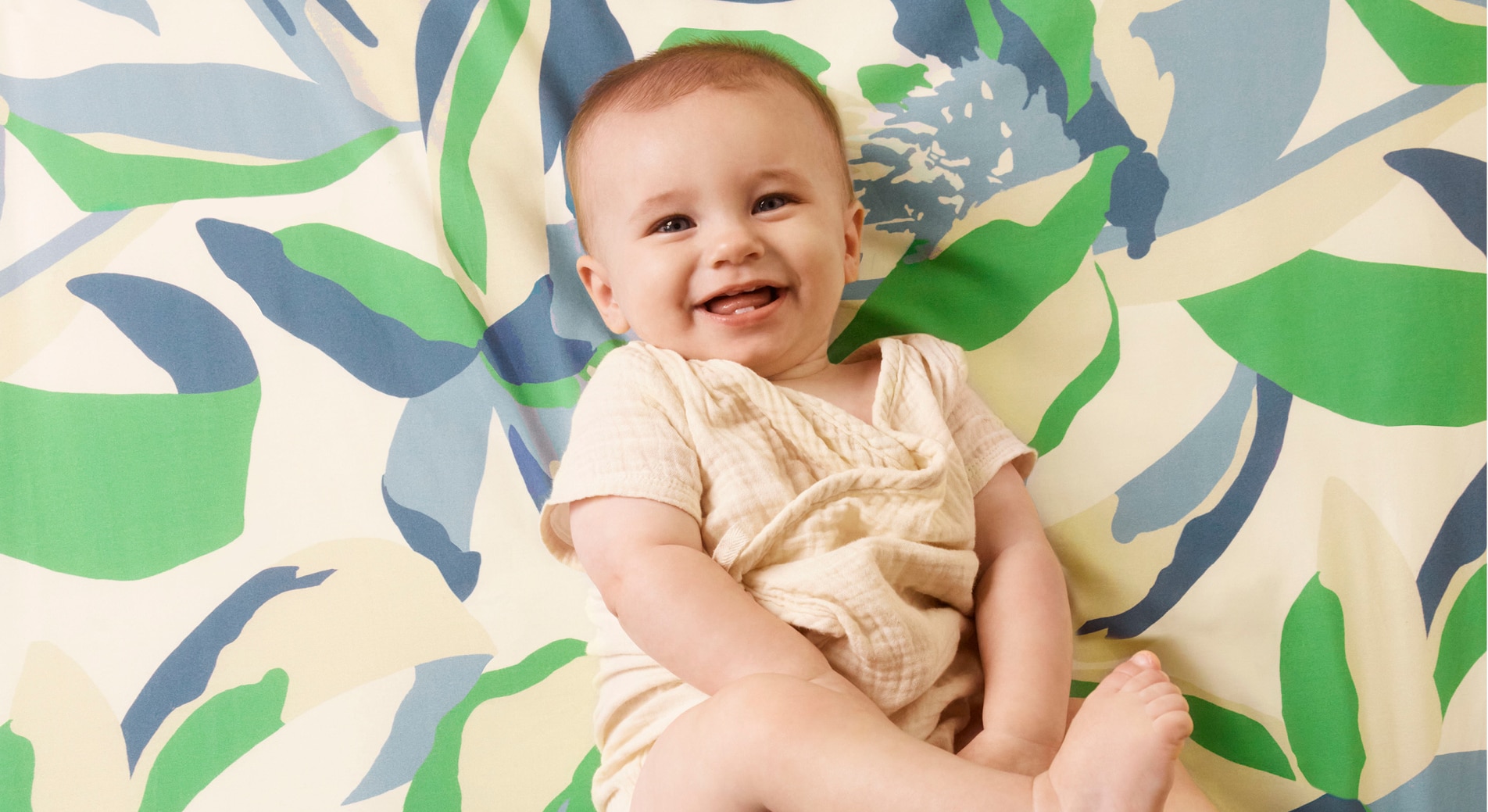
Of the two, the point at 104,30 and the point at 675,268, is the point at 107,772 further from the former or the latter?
the point at 104,30

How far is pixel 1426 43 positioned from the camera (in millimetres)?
1099

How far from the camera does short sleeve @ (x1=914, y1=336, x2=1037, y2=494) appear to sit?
1056 mm

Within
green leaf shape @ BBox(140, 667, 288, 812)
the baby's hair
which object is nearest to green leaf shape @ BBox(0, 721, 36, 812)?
green leaf shape @ BBox(140, 667, 288, 812)

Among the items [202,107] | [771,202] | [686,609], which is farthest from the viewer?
[202,107]

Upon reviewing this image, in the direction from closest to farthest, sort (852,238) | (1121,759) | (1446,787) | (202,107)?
1. (1121,759)
2. (1446,787)
3. (852,238)
4. (202,107)

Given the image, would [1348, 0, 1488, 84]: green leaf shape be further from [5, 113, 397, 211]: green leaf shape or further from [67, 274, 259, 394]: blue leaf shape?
[67, 274, 259, 394]: blue leaf shape

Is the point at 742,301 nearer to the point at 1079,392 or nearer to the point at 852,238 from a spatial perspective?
the point at 852,238

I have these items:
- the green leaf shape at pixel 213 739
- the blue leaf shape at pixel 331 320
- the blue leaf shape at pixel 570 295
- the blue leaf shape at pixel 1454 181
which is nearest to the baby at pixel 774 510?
the blue leaf shape at pixel 570 295

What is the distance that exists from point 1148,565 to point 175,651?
103 cm

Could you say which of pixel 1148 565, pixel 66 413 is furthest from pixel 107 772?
pixel 1148 565

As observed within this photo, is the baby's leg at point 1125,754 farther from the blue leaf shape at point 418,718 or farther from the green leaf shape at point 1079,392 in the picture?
the blue leaf shape at point 418,718

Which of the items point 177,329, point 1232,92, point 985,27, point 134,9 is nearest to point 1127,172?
point 1232,92

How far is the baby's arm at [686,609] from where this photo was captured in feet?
2.68

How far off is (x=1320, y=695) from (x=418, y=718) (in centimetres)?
89
